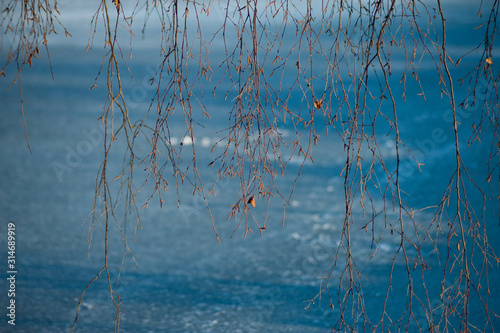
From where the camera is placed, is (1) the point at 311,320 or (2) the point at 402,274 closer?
(1) the point at 311,320

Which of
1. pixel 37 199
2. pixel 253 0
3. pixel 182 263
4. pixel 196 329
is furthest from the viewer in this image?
pixel 37 199

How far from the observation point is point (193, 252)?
4727 mm

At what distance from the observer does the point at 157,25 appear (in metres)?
15.9

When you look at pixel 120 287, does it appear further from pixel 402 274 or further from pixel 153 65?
pixel 153 65

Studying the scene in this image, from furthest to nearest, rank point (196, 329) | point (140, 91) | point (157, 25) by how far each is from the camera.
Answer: point (157, 25), point (140, 91), point (196, 329)

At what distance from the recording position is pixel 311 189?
601 centimetres

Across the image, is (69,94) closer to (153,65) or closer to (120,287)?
(153,65)

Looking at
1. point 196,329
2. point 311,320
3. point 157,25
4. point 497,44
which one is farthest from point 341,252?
point 157,25

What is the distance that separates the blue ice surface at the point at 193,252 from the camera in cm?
388

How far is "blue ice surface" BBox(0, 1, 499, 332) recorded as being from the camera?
3.88m

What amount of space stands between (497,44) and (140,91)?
23.5ft

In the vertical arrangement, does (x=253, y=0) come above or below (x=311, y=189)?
above

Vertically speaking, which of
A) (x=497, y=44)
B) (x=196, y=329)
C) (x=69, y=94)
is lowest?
(x=196, y=329)

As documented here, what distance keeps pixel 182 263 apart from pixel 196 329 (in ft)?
2.97
